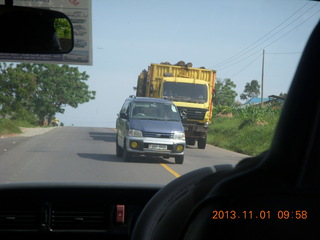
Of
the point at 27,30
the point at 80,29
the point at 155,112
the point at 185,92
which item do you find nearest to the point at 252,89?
the point at 80,29

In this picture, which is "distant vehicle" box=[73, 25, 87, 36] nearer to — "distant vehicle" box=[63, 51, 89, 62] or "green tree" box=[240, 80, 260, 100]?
"distant vehicle" box=[63, 51, 89, 62]

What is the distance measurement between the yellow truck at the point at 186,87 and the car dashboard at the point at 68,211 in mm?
15779

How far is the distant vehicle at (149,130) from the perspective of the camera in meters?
11.7

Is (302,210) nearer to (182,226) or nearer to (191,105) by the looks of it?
(182,226)

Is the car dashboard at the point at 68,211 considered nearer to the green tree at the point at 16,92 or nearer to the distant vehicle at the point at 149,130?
the green tree at the point at 16,92

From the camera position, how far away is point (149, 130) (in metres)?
13.1

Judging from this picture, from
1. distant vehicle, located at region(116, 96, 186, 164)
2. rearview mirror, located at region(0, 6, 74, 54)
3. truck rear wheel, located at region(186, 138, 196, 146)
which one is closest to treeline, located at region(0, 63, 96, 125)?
distant vehicle, located at region(116, 96, 186, 164)

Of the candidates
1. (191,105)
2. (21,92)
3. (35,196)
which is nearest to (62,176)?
(21,92)

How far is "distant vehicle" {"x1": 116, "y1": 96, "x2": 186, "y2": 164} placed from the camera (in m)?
11.7

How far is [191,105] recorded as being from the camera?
786 inches

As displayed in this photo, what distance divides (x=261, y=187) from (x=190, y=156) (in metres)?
10.7

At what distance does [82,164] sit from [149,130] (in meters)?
3.68

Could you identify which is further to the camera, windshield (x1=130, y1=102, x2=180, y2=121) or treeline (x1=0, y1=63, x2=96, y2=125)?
windshield (x1=130, y1=102, x2=180, y2=121)

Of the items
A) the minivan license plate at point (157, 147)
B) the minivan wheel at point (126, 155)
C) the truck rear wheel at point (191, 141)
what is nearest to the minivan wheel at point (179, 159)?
the minivan license plate at point (157, 147)
